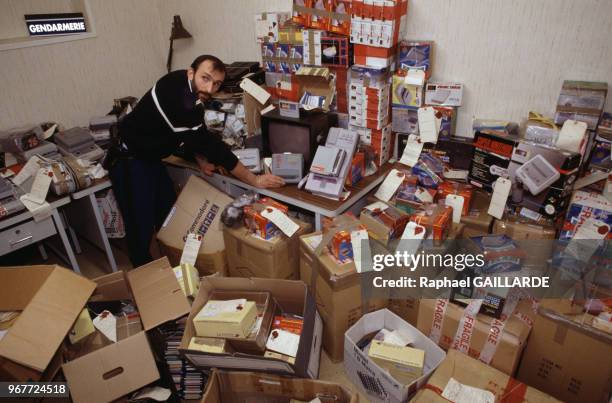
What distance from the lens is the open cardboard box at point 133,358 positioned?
170 cm

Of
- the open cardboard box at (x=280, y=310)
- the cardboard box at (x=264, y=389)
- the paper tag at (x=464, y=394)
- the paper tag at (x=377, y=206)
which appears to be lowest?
the cardboard box at (x=264, y=389)

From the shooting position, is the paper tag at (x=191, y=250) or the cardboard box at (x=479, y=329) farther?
the paper tag at (x=191, y=250)

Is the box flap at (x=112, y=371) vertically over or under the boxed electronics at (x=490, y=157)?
under

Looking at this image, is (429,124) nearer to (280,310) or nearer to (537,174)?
(537,174)

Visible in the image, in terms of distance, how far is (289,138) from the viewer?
2516 millimetres

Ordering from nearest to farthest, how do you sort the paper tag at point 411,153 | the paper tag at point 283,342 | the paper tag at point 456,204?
the paper tag at point 283,342 → the paper tag at point 456,204 → the paper tag at point 411,153

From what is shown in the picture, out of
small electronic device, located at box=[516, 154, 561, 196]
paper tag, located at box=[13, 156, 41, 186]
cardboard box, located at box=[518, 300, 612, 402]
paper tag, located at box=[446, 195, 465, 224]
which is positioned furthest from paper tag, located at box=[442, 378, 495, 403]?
paper tag, located at box=[13, 156, 41, 186]

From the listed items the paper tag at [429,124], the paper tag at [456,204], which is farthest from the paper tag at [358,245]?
the paper tag at [429,124]

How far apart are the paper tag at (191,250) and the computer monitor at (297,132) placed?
0.74 metres

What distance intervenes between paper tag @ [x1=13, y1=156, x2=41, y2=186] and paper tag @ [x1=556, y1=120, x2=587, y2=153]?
286 centimetres

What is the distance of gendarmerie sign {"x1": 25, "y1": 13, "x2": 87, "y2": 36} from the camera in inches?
114

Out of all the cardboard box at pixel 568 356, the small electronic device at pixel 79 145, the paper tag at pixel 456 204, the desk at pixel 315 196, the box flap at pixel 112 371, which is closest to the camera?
the cardboard box at pixel 568 356

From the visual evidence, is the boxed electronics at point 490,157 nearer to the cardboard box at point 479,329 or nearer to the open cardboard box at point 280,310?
the cardboard box at point 479,329

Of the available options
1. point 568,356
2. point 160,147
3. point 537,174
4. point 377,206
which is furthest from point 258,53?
point 568,356
